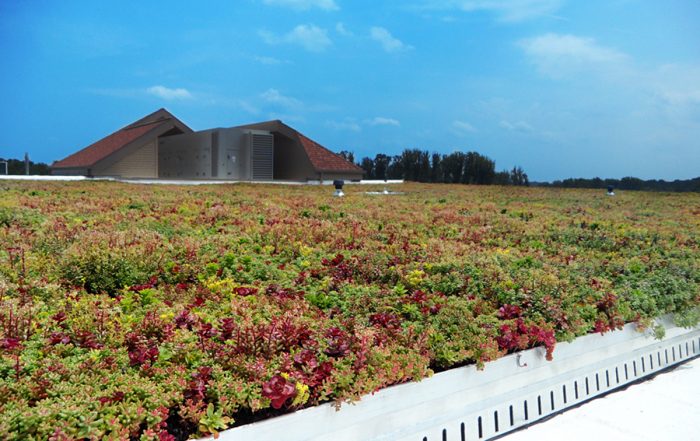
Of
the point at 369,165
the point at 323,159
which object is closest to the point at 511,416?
the point at 323,159

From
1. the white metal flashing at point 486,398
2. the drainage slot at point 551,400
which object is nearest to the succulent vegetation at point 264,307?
the white metal flashing at point 486,398

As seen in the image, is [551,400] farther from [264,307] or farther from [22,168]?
[22,168]

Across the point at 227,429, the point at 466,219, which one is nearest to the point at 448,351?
the point at 227,429

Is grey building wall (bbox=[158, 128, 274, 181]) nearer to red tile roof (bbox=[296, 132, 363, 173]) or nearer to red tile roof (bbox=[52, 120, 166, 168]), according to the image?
red tile roof (bbox=[296, 132, 363, 173])

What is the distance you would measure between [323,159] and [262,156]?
3891 millimetres

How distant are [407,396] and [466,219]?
7847mm

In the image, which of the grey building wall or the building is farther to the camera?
the grey building wall

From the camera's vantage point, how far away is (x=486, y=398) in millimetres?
3834

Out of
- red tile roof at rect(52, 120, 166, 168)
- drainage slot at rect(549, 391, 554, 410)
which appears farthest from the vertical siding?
drainage slot at rect(549, 391, 554, 410)

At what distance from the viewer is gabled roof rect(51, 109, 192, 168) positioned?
110ft

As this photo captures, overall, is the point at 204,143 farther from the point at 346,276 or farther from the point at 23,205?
the point at 346,276

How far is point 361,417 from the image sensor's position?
126 inches

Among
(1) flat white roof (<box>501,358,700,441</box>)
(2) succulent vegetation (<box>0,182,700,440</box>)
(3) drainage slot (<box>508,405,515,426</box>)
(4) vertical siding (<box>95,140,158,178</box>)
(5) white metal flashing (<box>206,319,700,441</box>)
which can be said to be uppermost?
(4) vertical siding (<box>95,140,158,178</box>)

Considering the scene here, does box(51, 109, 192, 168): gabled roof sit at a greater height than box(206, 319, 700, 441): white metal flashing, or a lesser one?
greater
